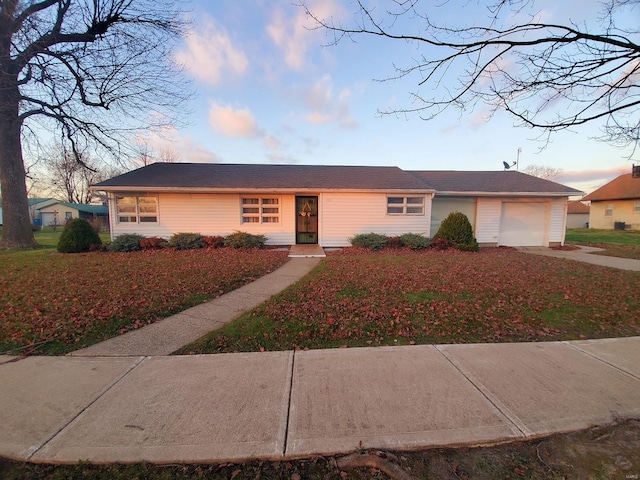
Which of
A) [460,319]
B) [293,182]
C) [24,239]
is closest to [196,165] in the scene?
[293,182]

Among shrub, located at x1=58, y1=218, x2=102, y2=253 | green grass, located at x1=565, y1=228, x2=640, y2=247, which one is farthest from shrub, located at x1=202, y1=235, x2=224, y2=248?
green grass, located at x1=565, y1=228, x2=640, y2=247

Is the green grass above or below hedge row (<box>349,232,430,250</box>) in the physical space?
below

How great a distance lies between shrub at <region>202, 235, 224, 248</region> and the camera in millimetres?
11367

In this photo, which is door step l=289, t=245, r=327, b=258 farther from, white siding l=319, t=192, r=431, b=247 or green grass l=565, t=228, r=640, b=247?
green grass l=565, t=228, r=640, b=247

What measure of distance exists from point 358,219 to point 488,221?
6.59 metres

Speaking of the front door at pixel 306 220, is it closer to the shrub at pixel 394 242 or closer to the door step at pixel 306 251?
the door step at pixel 306 251

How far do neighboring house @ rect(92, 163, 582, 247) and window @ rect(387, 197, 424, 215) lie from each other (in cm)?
4

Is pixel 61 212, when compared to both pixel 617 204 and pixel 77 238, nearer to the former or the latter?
pixel 77 238

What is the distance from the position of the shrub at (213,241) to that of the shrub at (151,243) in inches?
68.4

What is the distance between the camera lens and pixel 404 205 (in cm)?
1215

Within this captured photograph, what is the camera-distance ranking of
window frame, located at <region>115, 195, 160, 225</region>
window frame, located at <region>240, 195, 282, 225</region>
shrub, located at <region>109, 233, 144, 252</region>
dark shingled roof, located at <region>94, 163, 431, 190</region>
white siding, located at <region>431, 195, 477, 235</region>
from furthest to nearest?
white siding, located at <region>431, 195, 477, 235</region>
window frame, located at <region>240, 195, 282, 225</region>
window frame, located at <region>115, 195, 160, 225</region>
dark shingled roof, located at <region>94, 163, 431, 190</region>
shrub, located at <region>109, 233, 144, 252</region>

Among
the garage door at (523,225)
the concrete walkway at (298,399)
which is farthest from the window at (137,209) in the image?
the garage door at (523,225)

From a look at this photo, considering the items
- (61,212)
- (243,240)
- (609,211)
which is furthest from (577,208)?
(61,212)

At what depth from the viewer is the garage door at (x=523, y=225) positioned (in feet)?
43.7
